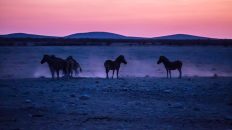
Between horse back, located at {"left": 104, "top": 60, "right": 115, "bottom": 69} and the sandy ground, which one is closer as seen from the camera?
the sandy ground

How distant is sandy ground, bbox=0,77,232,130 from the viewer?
1236 centimetres

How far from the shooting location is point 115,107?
14.8 metres

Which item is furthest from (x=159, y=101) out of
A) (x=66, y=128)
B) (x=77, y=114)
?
(x=66, y=128)

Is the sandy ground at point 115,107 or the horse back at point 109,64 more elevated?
the horse back at point 109,64

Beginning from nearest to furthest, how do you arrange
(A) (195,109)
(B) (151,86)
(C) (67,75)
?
(A) (195,109)
(B) (151,86)
(C) (67,75)

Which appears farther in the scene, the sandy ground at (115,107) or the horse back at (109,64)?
the horse back at (109,64)

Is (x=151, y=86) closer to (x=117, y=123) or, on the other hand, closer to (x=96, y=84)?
(x=96, y=84)

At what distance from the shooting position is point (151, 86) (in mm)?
20406

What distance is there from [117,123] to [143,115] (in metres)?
1.33

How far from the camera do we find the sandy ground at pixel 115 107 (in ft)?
40.5

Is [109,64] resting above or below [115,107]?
above

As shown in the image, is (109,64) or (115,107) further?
(109,64)

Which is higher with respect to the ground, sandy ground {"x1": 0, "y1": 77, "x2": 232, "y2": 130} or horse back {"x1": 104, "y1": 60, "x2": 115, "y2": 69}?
horse back {"x1": 104, "y1": 60, "x2": 115, "y2": 69}

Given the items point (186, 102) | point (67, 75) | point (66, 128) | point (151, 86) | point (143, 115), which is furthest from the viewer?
point (67, 75)
